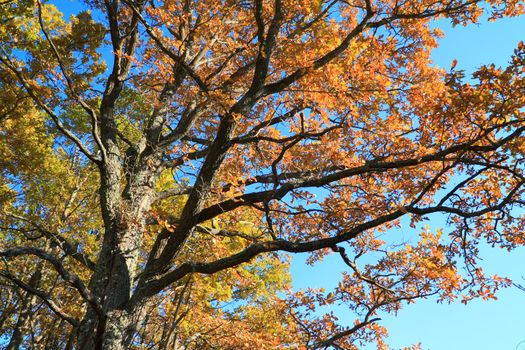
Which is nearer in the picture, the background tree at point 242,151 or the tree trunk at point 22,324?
the background tree at point 242,151

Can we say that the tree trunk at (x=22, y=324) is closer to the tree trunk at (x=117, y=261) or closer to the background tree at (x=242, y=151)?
the background tree at (x=242, y=151)

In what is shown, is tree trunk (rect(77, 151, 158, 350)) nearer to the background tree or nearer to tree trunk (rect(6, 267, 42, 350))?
the background tree

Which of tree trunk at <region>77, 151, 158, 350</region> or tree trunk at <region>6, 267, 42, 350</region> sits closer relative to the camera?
tree trunk at <region>77, 151, 158, 350</region>

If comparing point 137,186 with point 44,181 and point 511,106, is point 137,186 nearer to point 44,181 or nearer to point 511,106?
point 511,106

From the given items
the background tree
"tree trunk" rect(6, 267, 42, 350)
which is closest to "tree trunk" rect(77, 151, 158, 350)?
the background tree

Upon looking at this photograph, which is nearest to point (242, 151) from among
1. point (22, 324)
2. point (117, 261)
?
point (117, 261)

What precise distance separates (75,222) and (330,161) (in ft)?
26.5

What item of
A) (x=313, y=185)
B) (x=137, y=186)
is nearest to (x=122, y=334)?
(x=137, y=186)

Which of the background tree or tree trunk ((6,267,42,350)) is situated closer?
the background tree

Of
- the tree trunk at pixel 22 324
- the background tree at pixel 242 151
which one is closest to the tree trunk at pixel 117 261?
the background tree at pixel 242 151

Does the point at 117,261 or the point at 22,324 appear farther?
the point at 22,324

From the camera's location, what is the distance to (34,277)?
1142cm

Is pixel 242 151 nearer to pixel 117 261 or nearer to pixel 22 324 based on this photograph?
pixel 117 261

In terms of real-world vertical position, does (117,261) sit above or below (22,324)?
below
